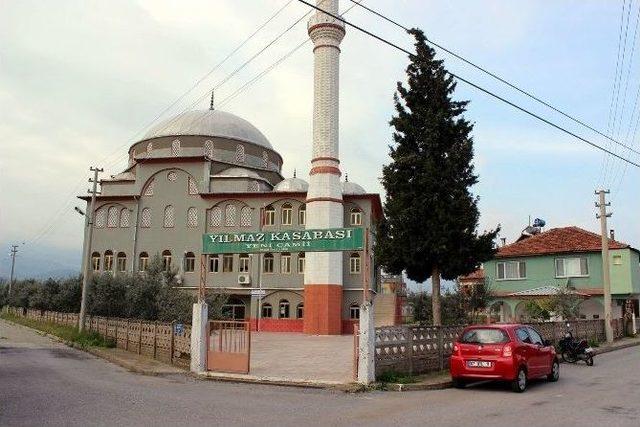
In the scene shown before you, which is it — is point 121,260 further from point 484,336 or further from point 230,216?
point 484,336

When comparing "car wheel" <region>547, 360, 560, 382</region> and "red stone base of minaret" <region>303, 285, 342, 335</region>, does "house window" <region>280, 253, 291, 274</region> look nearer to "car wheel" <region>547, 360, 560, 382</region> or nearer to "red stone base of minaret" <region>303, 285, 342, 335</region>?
"red stone base of minaret" <region>303, 285, 342, 335</region>

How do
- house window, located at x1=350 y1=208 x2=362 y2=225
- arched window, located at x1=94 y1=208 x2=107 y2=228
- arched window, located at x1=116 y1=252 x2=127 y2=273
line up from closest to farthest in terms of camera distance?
house window, located at x1=350 y1=208 x2=362 y2=225 → arched window, located at x1=116 y1=252 x2=127 y2=273 → arched window, located at x1=94 y1=208 x2=107 y2=228

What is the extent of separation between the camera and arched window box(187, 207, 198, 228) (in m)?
42.5

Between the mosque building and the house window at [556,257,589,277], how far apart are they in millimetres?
12459

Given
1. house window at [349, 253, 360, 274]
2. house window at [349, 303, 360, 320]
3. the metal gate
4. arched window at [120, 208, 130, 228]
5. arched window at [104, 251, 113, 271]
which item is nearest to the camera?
the metal gate

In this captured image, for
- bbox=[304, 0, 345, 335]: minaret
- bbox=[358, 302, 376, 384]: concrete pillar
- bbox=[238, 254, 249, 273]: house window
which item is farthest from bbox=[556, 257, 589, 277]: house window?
bbox=[358, 302, 376, 384]: concrete pillar

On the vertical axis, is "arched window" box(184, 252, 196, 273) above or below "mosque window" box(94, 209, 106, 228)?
below

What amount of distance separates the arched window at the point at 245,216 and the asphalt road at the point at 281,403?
27.6 m

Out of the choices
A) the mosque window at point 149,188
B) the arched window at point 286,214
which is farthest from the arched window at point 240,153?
the arched window at point 286,214

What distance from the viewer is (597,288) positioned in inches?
1339

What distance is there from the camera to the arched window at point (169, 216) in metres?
43.0

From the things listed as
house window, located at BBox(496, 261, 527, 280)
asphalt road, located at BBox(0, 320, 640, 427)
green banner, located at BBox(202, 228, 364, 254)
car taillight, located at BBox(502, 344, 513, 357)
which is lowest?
asphalt road, located at BBox(0, 320, 640, 427)

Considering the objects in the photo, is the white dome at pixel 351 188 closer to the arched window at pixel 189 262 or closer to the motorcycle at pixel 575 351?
the arched window at pixel 189 262

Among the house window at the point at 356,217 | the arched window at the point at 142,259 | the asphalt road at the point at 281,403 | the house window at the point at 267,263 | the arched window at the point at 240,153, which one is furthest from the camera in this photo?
the arched window at the point at 240,153
